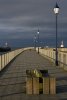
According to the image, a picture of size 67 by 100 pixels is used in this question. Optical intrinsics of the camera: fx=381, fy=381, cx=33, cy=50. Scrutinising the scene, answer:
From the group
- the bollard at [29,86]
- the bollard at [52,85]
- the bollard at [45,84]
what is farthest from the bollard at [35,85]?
the bollard at [52,85]

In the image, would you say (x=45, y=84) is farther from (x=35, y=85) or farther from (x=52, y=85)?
(x=35, y=85)

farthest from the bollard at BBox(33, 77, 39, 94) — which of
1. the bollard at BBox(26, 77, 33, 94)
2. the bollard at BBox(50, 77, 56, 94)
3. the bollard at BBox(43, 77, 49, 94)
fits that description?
the bollard at BBox(50, 77, 56, 94)

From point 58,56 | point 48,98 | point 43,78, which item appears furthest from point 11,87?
point 58,56

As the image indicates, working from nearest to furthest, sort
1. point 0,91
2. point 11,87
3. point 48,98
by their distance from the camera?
point 48,98, point 0,91, point 11,87

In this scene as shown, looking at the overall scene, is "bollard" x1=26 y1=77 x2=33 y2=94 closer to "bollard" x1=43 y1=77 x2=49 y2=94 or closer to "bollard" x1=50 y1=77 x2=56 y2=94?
"bollard" x1=43 y1=77 x2=49 y2=94

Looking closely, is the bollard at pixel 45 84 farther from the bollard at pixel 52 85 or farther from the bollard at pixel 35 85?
the bollard at pixel 35 85

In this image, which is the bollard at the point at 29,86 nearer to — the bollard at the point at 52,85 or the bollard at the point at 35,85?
the bollard at the point at 35,85

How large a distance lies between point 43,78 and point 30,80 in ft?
1.65

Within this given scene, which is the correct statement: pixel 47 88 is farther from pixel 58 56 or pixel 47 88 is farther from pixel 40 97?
pixel 58 56

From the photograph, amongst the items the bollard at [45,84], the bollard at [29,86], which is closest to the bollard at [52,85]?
the bollard at [45,84]

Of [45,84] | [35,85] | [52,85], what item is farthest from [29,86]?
[52,85]

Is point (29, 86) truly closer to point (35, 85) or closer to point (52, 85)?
point (35, 85)

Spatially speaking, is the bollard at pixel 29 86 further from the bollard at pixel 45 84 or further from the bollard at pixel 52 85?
the bollard at pixel 52 85

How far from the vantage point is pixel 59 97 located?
13.6 metres
